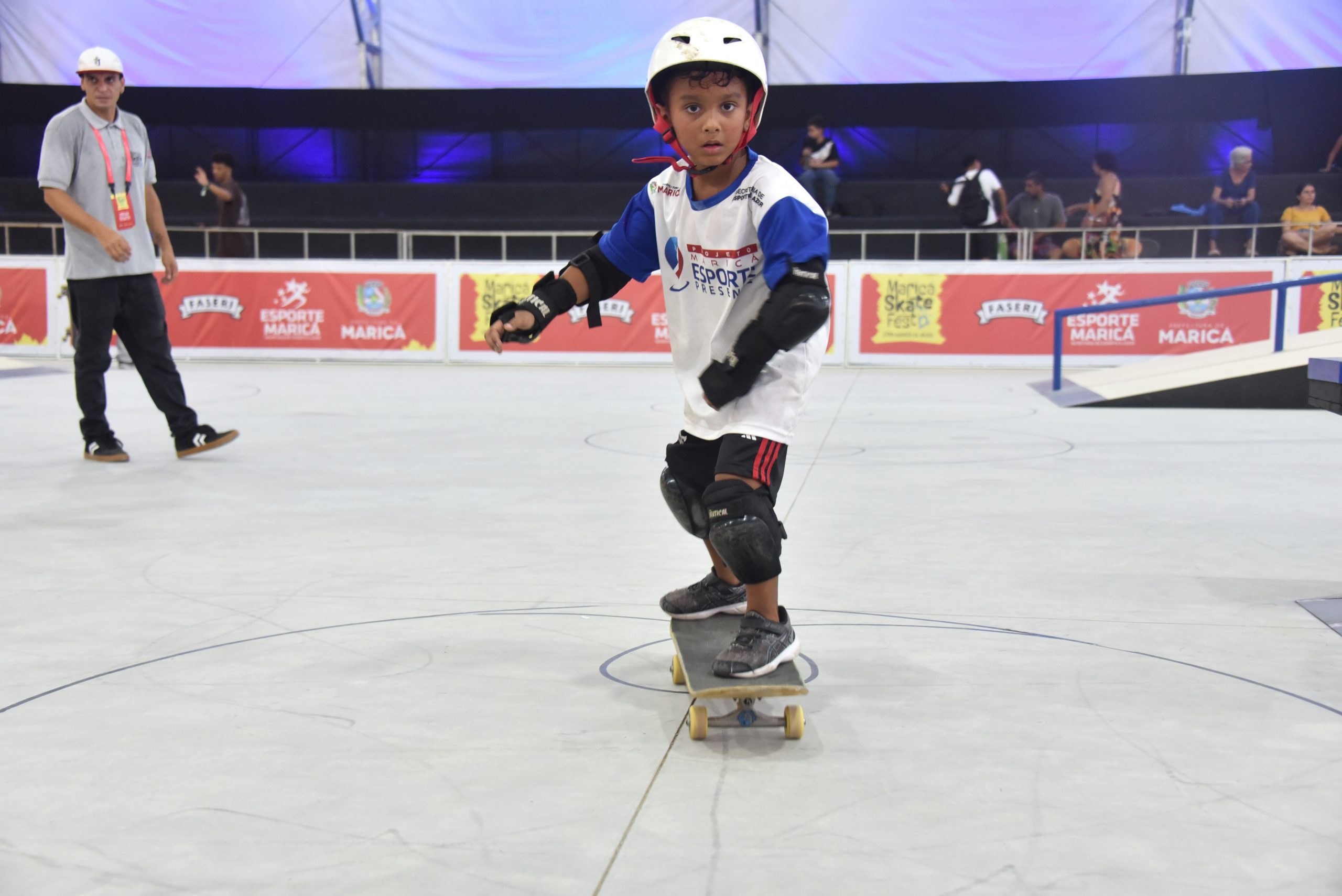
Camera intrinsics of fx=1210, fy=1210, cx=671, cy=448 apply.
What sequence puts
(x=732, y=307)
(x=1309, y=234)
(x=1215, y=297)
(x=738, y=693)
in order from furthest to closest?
(x=1309, y=234) → (x=1215, y=297) → (x=732, y=307) → (x=738, y=693)

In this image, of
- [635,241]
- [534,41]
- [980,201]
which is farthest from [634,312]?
[635,241]

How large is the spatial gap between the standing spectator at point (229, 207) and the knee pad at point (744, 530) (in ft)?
45.7

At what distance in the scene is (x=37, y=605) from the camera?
11.5 ft

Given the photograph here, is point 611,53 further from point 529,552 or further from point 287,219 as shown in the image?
point 529,552

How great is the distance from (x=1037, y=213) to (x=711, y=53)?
1302cm

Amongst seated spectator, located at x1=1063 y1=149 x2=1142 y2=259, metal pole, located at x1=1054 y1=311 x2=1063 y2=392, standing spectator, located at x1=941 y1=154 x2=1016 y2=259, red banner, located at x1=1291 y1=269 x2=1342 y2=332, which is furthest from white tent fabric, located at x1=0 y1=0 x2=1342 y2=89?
metal pole, located at x1=1054 y1=311 x2=1063 y2=392

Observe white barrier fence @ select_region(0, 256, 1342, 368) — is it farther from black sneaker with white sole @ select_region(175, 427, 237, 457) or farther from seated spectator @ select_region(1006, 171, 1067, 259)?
black sneaker with white sole @ select_region(175, 427, 237, 457)

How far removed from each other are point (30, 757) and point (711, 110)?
191cm


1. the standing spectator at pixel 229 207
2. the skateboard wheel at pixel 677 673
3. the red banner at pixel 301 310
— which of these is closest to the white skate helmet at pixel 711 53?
the skateboard wheel at pixel 677 673

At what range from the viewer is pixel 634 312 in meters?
14.5

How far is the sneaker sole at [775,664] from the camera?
2.52 m

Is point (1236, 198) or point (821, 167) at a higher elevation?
point (821, 167)

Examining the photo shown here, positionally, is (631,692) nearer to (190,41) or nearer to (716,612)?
(716,612)

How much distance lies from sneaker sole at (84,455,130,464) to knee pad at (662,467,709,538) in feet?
14.9
